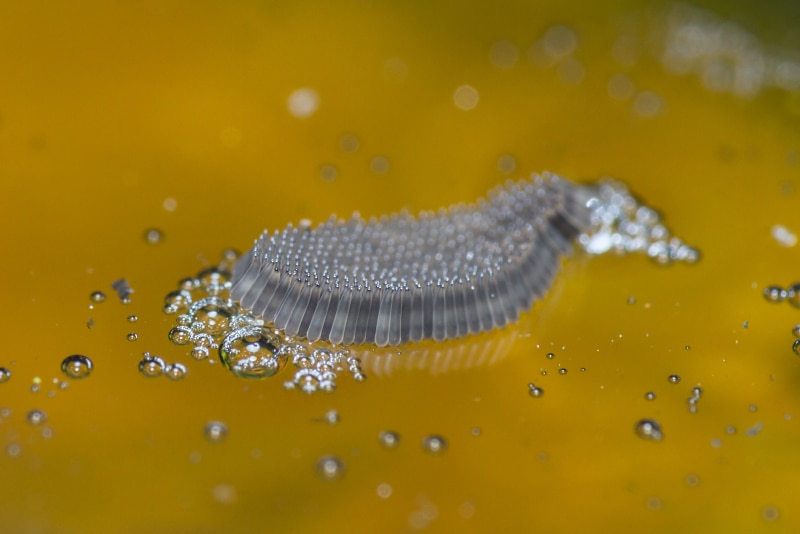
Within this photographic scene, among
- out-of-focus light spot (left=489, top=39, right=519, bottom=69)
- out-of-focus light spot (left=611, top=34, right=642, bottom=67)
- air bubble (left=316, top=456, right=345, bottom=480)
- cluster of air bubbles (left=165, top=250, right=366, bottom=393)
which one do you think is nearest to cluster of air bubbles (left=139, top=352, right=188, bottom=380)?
cluster of air bubbles (left=165, top=250, right=366, bottom=393)

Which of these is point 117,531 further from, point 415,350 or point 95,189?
point 95,189

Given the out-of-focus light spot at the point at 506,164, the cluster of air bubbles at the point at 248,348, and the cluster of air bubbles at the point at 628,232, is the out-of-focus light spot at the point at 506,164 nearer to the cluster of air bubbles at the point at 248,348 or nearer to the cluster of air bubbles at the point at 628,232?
the cluster of air bubbles at the point at 628,232

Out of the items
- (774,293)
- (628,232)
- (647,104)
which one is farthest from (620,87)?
(774,293)

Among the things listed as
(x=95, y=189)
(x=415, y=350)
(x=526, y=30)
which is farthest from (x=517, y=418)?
(x=526, y=30)

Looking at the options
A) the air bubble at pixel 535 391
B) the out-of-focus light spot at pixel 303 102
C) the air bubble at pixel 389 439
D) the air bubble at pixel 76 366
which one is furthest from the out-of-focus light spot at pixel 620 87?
the air bubble at pixel 76 366

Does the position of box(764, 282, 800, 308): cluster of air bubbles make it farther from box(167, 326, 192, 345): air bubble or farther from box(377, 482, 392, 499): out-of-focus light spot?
box(167, 326, 192, 345): air bubble

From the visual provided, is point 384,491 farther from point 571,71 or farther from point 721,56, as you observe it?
point 721,56

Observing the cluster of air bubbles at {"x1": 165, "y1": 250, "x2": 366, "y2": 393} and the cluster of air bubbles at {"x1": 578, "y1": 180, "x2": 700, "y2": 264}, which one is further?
the cluster of air bubbles at {"x1": 578, "y1": 180, "x2": 700, "y2": 264}
